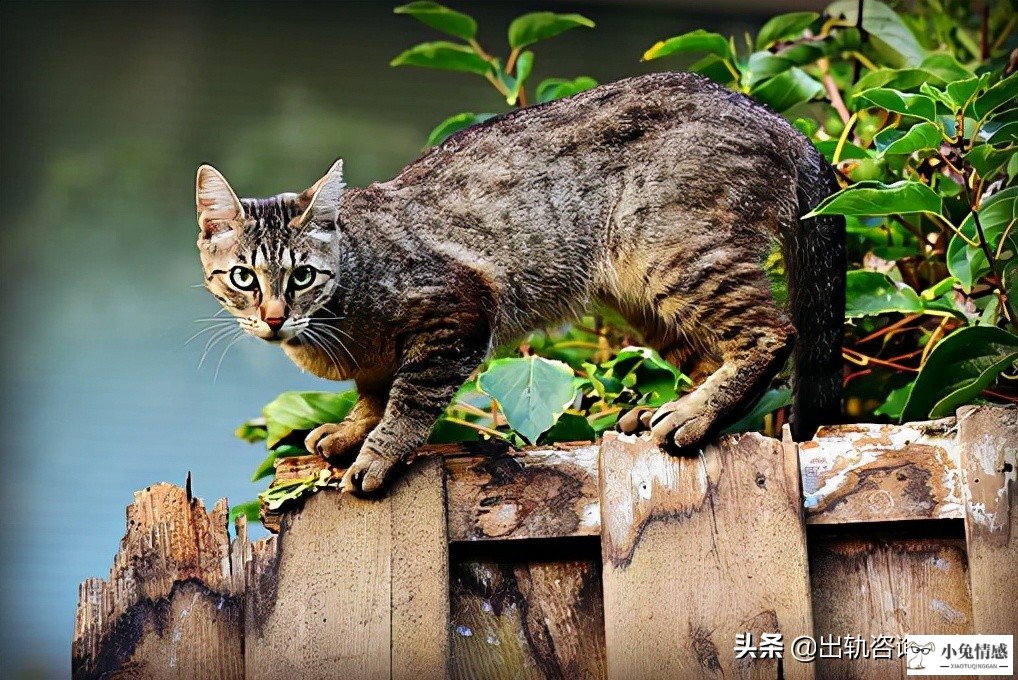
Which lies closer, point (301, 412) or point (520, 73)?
point (301, 412)

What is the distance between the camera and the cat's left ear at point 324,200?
217 centimetres

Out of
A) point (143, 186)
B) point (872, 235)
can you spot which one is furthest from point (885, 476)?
point (143, 186)

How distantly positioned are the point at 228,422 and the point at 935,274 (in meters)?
2.16

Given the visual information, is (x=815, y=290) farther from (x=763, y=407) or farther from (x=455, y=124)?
(x=455, y=124)

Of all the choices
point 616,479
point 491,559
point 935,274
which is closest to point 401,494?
point 491,559

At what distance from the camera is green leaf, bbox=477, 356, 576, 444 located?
6.65 feet

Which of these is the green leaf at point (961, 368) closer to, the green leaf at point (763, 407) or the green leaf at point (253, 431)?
Answer: the green leaf at point (763, 407)

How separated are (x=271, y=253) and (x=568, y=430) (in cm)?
66

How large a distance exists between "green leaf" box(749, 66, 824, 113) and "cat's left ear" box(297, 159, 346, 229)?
3.57ft

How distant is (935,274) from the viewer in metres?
2.81

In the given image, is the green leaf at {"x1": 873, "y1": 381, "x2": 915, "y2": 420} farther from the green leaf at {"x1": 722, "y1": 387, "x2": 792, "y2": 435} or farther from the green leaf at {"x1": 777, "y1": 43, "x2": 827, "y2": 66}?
the green leaf at {"x1": 777, "y1": 43, "x2": 827, "y2": 66}

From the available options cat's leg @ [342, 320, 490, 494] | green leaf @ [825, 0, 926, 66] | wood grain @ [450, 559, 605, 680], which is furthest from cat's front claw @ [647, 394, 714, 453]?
green leaf @ [825, 0, 926, 66]

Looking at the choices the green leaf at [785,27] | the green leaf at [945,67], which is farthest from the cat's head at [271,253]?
the green leaf at [945,67]

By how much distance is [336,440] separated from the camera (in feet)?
7.12
